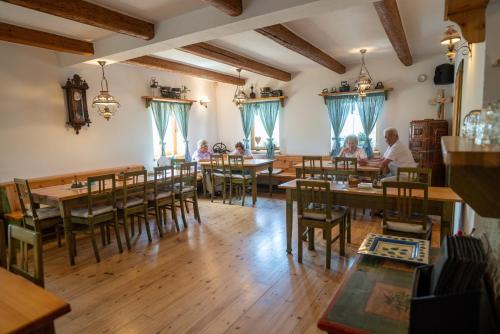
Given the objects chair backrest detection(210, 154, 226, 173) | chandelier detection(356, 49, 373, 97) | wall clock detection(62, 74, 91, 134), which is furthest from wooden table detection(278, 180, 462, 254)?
wall clock detection(62, 74, 91, 134)

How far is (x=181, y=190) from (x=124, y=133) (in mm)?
1868

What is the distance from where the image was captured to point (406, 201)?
2.79 meters

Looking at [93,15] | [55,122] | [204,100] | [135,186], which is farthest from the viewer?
[204,100]

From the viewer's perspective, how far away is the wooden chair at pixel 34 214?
10.7 ft

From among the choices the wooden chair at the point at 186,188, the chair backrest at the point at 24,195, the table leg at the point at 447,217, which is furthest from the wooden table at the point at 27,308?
the wooden chair at the point at 186,188

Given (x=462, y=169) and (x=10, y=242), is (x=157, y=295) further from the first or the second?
(x=462, y=169)

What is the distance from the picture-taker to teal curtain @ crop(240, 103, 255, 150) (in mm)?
7465

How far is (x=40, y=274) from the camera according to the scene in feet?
5.41

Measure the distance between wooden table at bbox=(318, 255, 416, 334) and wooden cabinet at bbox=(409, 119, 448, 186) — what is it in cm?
466

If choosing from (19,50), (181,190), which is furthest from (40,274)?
(19,50)

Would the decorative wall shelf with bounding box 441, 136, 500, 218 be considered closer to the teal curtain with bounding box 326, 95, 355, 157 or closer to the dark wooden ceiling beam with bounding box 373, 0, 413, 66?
the dark wooden ceiling beam with bounding box 373, 0, 413, 66

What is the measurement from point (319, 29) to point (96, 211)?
3521 millimetres

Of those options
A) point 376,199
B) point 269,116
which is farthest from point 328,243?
point 269,116

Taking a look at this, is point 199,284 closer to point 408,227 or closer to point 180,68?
point 408,227
